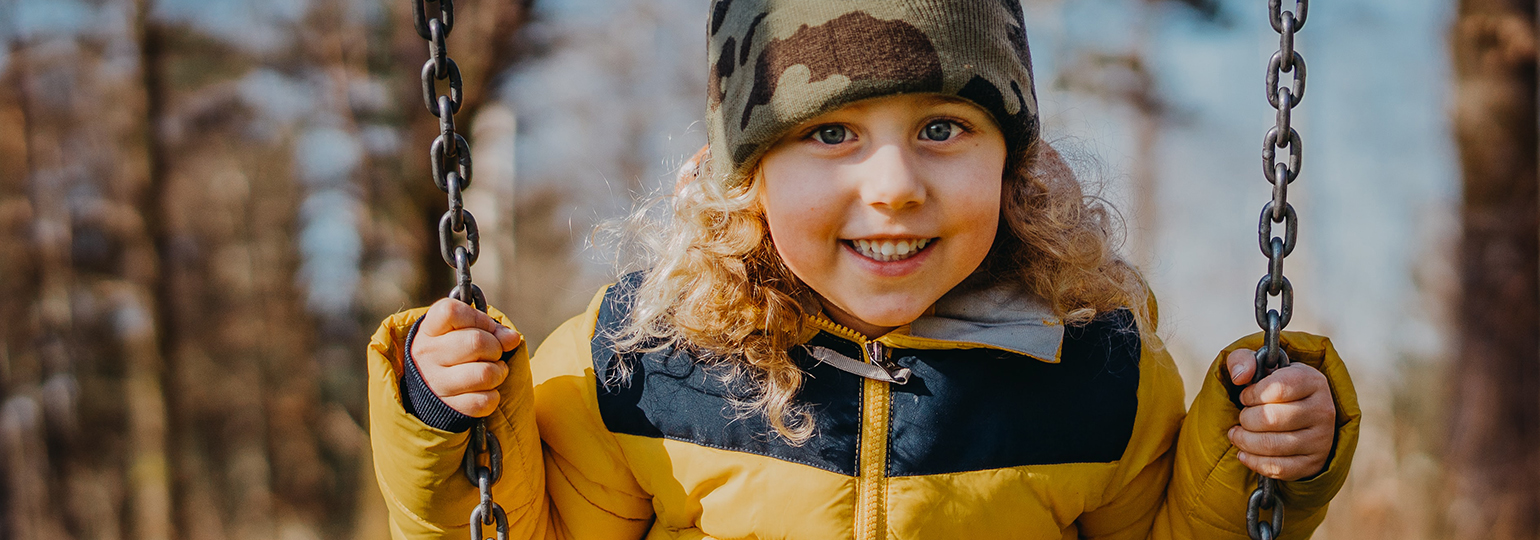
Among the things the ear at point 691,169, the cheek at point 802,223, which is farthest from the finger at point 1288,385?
the ear at point 691,169

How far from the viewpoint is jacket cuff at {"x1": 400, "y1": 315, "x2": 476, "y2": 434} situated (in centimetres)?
150

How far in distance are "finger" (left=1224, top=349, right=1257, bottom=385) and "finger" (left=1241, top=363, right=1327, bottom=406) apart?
22mm

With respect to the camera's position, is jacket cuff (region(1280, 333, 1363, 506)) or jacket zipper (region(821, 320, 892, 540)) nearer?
jacket cuff (region(1280, 333, 1363, 506))

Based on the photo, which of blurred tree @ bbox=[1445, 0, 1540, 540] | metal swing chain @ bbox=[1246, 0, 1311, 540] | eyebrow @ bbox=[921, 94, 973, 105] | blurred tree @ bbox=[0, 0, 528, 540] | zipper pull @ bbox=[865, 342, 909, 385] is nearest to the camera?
metal swing chain @ bbox=[1246, 0, 1311, 540]

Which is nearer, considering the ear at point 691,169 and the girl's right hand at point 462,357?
the girl's right hand at point 462,357

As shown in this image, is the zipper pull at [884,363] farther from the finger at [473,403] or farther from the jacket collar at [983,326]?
the finger at [473,403]

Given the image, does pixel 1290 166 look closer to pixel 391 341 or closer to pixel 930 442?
pixel 930 442

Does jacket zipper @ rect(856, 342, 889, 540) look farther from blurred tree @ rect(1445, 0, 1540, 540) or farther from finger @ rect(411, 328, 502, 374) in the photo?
blurred tree @ rect(1445, 0, 1540, 540)

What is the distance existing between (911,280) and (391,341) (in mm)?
866

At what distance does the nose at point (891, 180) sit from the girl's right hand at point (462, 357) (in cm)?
64

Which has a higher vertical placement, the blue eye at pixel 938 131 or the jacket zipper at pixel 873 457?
the blue eye at pixel 938 131

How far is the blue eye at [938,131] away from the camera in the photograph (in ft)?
5.26

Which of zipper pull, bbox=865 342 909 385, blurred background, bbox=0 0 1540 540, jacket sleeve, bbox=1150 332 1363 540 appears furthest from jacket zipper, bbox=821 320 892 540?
blurred background, bbox=0 0 1540 540

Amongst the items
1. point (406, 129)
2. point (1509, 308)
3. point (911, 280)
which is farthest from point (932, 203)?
point (406, 129)
